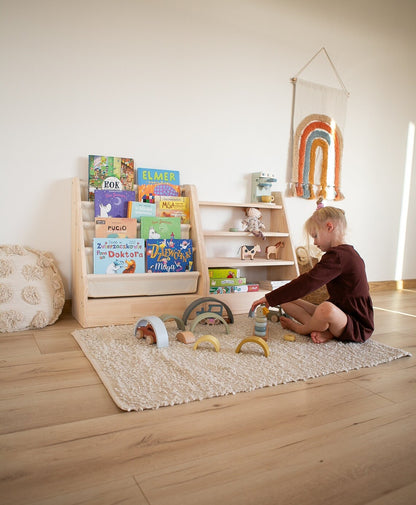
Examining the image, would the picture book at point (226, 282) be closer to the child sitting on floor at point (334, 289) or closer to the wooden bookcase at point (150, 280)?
the wooden bookcase at point (150, 280)

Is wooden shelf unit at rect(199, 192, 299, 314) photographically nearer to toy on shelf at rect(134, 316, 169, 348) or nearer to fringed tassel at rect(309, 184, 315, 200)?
fringed tassel at rect(309, 184, 315, 200)

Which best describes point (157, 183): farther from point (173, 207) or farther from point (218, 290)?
point (218, 290)

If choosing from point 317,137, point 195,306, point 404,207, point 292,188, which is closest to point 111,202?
point 195,306

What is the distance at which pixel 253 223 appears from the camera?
2.33m

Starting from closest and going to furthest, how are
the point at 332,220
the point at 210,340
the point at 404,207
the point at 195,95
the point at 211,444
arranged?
the point at 211,444, the point at 210,340, the point at 332,220, the point at 195,95, the point at 404,207

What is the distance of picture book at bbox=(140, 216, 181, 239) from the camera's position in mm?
2000

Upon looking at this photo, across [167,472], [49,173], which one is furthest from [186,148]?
[167,472]

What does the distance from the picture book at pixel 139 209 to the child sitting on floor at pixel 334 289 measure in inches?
30.1

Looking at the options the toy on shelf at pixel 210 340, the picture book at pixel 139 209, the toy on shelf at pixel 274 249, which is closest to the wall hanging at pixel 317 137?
the toy on shelf at pixel 274 249

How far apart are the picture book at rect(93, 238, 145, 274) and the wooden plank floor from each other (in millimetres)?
636

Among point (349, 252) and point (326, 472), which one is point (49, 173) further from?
point (326, 472)

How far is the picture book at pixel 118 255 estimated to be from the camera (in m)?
1.86

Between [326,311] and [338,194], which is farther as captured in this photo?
[338,194]

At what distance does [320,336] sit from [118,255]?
3.26 feet
